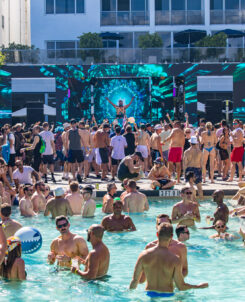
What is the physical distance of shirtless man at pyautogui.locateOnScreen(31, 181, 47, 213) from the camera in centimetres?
1318

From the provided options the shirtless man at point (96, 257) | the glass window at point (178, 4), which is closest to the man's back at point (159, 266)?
the shirtless man at point (96, 257)

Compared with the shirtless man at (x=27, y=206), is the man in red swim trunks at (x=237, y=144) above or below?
above

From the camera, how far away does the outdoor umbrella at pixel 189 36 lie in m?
34.1

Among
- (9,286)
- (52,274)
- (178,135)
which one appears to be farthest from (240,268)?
(178,135)

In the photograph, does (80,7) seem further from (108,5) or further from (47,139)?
(47,139)

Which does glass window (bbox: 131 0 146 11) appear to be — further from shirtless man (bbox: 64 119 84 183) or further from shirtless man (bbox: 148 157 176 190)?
shirtless man (bbox: 148 157 176 190)

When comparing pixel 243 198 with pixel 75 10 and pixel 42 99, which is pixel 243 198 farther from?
pixel 75 10

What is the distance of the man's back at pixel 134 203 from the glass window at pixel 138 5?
25.6m

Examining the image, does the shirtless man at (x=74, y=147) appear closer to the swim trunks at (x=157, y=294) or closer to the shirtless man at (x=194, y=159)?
the shirtless man at (x=194, y=159)

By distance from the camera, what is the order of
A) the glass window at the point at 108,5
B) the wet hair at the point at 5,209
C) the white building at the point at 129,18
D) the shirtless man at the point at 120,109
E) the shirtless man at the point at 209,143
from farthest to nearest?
the glass window at the point at 108,5, the white building at the point at 129,18, the shirtless man at the point at 120,109, the shirtless man at the point at 209,143, the wet hair at the point at 5,209

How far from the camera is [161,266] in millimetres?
6711

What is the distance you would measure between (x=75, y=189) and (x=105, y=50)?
2024cm

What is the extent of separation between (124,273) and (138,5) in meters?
Result: 29.5

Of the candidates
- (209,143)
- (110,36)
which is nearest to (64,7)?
(110,36)
